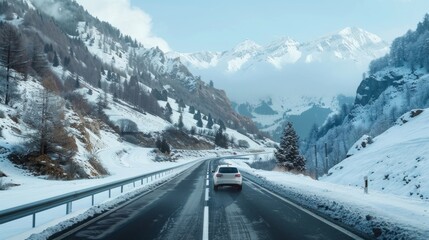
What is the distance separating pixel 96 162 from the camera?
39.6 metres

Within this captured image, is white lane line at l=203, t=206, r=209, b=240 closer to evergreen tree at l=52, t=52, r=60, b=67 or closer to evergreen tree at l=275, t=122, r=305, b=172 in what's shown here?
evergreen tree at l=275, t=122, r=305, b=172

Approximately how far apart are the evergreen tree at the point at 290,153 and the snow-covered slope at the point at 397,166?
1293 centimetres

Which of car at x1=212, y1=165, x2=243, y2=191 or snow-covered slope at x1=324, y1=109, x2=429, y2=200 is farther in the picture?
snow-covered slope at x1=324, y1=109, x2=429, y2=200

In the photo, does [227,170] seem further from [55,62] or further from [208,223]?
[55,62]

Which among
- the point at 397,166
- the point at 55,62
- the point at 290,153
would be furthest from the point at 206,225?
the point at 55,62

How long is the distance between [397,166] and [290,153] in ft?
94.2

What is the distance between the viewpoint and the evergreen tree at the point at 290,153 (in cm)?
5728

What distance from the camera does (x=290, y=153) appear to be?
189 feet

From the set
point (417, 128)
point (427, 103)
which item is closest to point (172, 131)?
point (427, 103)

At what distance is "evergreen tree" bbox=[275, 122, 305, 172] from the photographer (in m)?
57.3

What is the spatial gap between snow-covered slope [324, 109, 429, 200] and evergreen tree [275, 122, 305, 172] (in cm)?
1293

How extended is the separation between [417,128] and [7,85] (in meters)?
45.6

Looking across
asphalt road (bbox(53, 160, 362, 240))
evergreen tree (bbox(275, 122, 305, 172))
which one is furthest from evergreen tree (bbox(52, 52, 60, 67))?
asphalt road (bbox(53, 160, 362, 240))

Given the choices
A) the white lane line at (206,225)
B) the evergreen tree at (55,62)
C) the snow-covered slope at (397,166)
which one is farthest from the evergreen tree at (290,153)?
the evergreen tree at (55,62)
